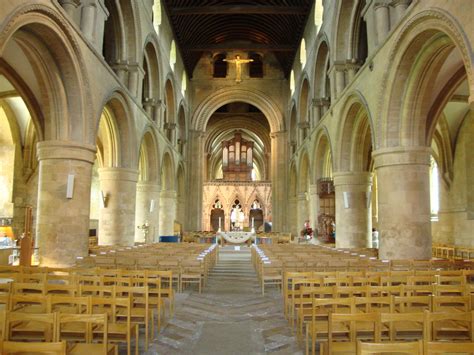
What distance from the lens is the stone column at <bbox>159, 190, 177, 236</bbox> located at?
23.1 metres

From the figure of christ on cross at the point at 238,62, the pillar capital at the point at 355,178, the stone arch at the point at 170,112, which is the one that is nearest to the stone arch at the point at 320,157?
the pillar capital at the point at 355,178

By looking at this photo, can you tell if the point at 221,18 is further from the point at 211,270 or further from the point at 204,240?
the point at 211,270

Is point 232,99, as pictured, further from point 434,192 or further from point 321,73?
point 434,192

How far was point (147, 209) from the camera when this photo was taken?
725 inches

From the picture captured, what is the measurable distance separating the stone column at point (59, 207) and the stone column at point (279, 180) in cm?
1914

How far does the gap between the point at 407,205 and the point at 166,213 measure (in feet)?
51.2

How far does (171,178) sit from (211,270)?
12373 millimetres

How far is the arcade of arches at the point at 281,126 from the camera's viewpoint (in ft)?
31.6

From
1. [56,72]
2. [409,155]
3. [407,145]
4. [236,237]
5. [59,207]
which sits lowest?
[236,237]

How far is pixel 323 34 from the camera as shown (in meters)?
17.2

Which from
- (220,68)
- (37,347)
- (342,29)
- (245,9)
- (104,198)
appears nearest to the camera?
(37,347)

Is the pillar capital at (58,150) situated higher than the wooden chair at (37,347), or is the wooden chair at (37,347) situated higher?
the pillar capital at (58,150)

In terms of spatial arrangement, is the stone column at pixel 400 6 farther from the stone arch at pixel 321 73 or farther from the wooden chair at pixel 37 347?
the wooden chair at pixel 37 347

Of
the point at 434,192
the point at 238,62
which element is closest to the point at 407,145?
the point at 434,192
